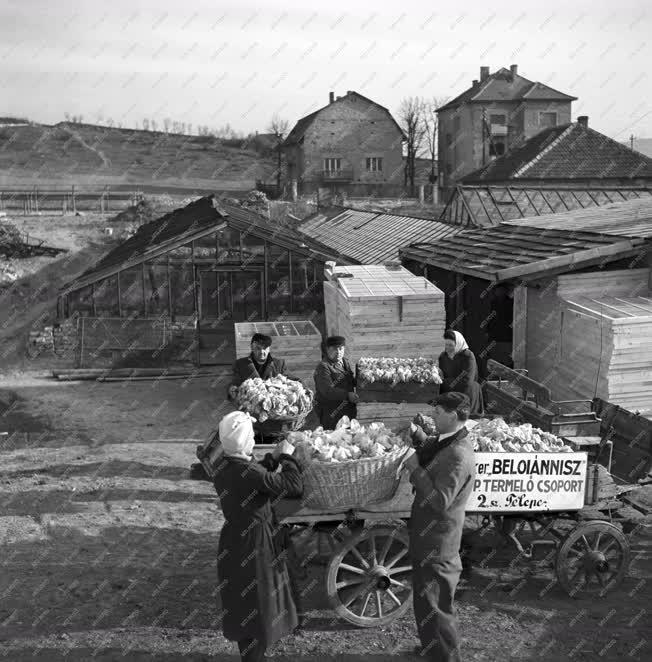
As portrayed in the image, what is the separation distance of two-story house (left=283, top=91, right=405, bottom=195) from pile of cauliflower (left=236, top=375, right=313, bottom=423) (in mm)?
50772

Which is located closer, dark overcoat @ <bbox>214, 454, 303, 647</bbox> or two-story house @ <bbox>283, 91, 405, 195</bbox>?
dark overcoat @ <bbox>214, 454, 303, 647</bbox>

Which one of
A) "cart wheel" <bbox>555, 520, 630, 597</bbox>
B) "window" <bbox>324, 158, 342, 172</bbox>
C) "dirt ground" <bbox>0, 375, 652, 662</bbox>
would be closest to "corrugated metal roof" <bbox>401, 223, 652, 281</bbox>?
"dirt ground" <bbox>0, 375, 652, 662</bbox>

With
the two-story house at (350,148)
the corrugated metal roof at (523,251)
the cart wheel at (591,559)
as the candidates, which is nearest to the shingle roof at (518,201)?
the corrugated metal roof at (523,251)

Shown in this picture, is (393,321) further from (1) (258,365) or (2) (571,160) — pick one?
(2) (571,160)

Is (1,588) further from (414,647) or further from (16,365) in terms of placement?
(16,365)

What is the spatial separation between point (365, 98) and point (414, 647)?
184 ft

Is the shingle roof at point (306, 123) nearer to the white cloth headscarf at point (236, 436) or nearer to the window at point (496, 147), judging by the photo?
the window at point (496, 147)

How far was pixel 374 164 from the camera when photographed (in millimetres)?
60625

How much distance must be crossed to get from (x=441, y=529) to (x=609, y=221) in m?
11.4

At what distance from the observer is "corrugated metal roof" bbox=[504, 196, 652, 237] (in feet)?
46.1

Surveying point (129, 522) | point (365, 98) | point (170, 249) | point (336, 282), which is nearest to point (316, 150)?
point (365, 98)

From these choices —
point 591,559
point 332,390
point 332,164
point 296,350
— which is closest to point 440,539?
point 591,559

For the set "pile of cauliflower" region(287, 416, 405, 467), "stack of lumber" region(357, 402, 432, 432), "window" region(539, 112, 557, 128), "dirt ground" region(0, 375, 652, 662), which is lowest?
"dirt ground" region(0, 375, 652, 662)

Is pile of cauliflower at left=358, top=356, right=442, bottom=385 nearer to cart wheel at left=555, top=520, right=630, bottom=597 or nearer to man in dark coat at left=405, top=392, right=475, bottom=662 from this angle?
cart wheel at left=555, top=520, right=630, bottom=597
